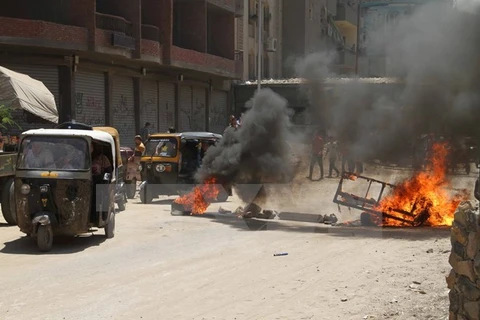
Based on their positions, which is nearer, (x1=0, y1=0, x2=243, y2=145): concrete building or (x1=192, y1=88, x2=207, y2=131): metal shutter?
(x1=0, y1=0, x2=243, y2=145): concrete building

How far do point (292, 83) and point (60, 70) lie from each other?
16.8 metres

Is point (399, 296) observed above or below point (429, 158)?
below

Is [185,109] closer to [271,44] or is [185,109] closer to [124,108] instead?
[124,108]

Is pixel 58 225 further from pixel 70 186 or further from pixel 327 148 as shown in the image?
pixel 327 148

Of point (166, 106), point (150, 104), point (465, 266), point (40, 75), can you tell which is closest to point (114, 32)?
point (40, 75)

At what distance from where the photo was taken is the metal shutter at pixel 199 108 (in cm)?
3738

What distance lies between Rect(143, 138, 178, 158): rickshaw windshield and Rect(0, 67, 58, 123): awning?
2636 mm

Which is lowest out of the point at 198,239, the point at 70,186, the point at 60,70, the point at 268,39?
the point at 198,239

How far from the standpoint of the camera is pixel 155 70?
3183 cm

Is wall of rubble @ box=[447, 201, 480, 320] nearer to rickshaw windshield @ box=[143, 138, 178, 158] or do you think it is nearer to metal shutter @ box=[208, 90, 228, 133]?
rickshaw windshield @ box=[143, 138, 178, 158]

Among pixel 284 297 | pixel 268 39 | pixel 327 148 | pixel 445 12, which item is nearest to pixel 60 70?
pixel 327 148

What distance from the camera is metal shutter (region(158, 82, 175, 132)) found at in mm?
32938

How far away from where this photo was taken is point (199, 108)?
125ft

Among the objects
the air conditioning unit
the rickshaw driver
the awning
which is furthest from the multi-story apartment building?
Answer: the rickshaw driver
